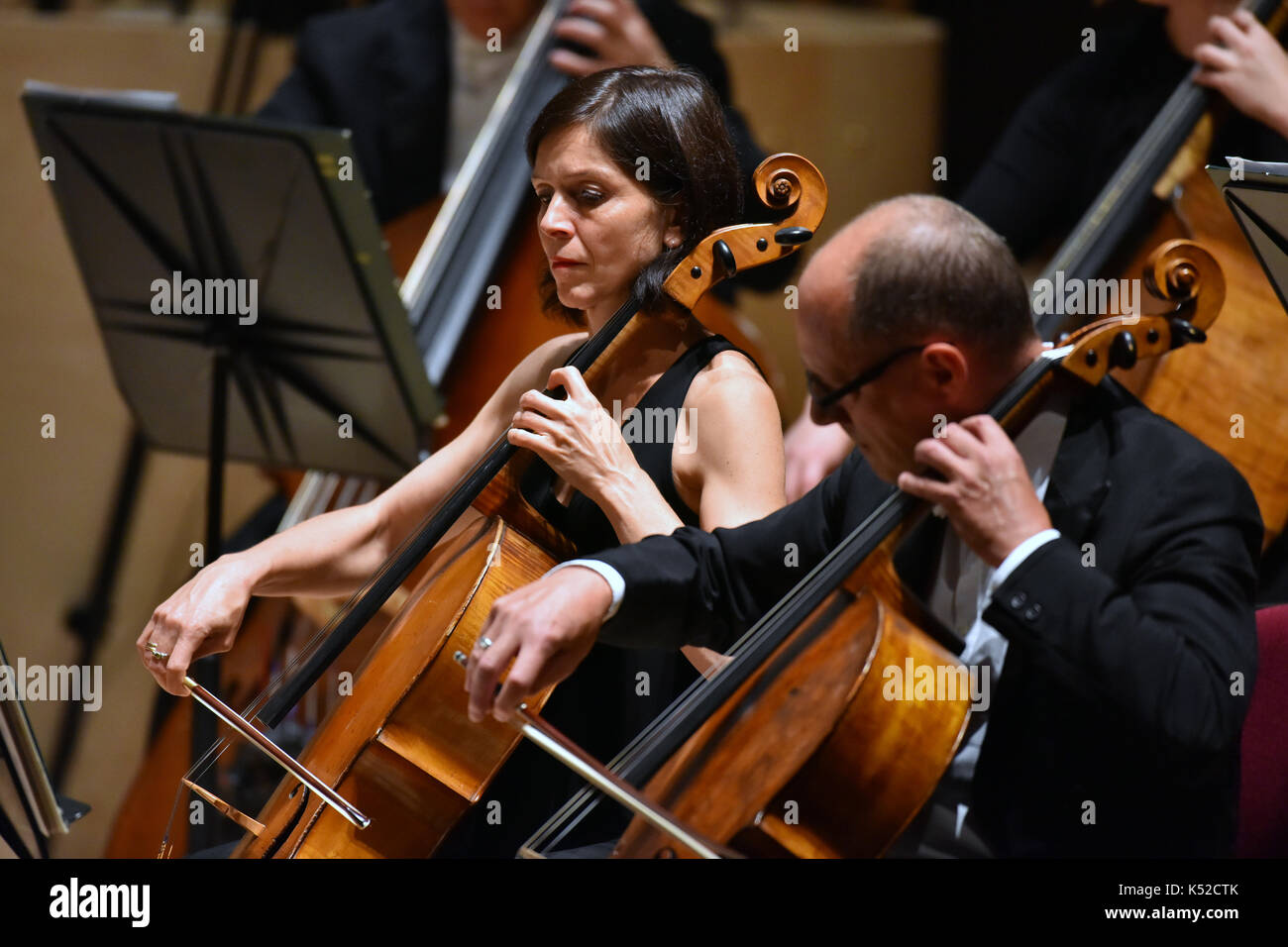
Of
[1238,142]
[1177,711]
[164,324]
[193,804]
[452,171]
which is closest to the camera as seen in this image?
[1177,711]

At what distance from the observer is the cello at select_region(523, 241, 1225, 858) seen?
1.17 metres

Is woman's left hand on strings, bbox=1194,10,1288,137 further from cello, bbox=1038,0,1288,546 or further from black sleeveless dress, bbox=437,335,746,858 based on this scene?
black sleeveless dress, bbox=437,335,746,858

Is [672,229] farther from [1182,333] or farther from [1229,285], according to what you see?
[1229,285]

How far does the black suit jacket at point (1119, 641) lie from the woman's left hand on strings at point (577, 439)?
0.14 m

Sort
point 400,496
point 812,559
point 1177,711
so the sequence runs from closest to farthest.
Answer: point 1177,711
point 812,559
point 400,496

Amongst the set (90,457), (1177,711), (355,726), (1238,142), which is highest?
(1238,142)

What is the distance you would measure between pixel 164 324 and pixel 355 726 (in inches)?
40.0

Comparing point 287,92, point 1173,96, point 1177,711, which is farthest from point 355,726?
point 287,92

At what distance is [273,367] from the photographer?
227 centimetres

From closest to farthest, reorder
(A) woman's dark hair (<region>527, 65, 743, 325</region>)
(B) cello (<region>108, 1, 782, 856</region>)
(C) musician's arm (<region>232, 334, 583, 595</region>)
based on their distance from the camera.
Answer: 1. (A) woman's dark hair (<region>527, 65, 743, 325</region>)
2. (C) musician's arm (<region>232, 334, 583, 595</region>)
3. (B) cello (<region>108, 1, 782, 856</region>)

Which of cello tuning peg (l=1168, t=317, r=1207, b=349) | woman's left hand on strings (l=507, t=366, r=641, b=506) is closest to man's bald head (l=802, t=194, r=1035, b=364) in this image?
cello tuning peg (l=1168, t=317, r=1207, b=349)

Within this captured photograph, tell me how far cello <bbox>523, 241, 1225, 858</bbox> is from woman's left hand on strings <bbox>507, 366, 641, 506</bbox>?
A: 248mm

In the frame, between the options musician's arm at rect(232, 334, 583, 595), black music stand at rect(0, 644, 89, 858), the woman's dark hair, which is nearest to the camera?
black music stand at rect(0, 644, 89, 858)

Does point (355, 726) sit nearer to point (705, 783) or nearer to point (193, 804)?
point (705, 783)
